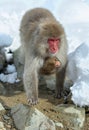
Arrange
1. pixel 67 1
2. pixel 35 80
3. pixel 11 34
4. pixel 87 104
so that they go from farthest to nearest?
pixel 67 1 < pixel 11 34 < pixel 35 80 < pixel 87 104

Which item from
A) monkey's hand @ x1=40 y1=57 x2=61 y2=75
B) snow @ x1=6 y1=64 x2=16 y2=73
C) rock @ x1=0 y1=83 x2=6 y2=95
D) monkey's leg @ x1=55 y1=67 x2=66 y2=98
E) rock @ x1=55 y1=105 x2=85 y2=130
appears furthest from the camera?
snow @ x1=6 y1=64 x2=16 y2=73

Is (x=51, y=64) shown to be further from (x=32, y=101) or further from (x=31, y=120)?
(x=31, y=120)

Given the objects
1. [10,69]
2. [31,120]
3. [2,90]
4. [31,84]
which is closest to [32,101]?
[31,84]

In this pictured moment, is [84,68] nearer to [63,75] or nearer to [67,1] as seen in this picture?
[63,75]

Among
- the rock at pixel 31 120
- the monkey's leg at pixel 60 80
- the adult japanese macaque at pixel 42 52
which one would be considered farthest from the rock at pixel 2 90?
the rock at pixel 31 120

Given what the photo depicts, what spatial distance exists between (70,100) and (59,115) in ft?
1.91

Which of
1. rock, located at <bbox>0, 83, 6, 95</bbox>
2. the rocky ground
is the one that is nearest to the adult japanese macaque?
the rocky ground

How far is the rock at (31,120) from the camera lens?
5934 millimetres

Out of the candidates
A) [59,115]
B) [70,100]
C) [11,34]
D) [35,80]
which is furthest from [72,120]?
[11,34]

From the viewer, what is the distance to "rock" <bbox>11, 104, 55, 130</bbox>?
5.93 m

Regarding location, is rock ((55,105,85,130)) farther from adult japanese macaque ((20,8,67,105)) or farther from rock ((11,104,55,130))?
adult japanese macaque ((20,8,67,105))

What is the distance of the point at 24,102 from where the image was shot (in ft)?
22.4

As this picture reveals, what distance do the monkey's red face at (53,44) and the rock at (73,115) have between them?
0.88 meters

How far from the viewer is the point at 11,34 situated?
9.20m
